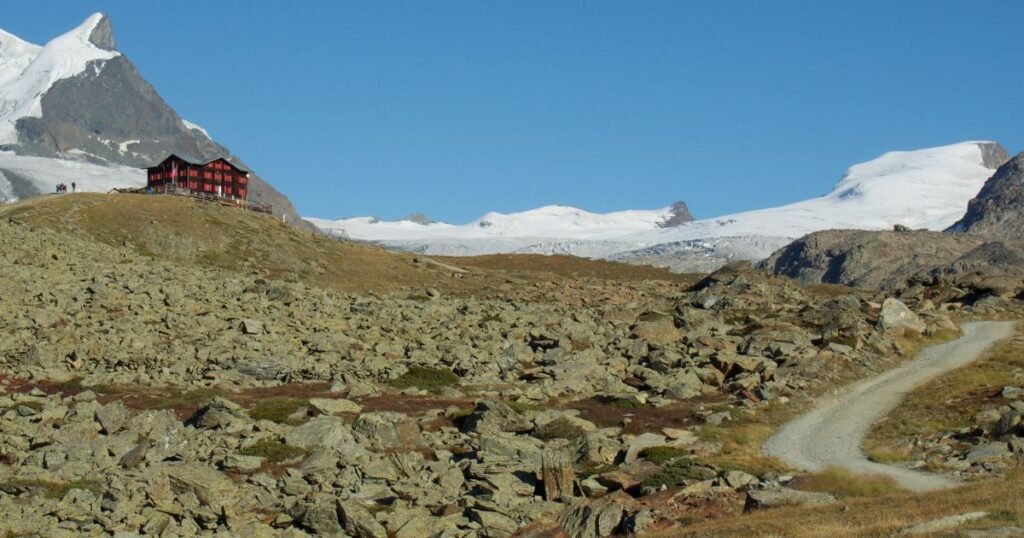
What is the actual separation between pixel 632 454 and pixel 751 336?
3192 centimetres

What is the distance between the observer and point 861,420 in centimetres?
5256

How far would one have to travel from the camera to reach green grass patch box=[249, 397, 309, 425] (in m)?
47.6

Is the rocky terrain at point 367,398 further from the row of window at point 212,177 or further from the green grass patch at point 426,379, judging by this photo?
the row of window at point 212,177

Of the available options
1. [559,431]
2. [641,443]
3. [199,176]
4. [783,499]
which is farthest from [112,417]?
[199,176]

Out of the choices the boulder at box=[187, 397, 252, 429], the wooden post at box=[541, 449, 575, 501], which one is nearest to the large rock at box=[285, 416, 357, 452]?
the boulder at box=[187, 397, 252, 429]

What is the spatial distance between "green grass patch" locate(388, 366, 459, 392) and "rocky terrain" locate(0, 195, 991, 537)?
0.65 feet

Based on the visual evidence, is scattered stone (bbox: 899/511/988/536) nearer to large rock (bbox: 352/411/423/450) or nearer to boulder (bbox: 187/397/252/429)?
large rock (bbox: 352/411/423/450)

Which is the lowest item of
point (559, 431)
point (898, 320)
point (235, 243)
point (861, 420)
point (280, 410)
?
point (559, 431)

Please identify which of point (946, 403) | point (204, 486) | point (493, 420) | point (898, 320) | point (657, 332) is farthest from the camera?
point (898, 320)

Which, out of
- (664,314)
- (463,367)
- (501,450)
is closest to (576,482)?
(501,450)

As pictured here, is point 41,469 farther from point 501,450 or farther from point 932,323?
point 932,323

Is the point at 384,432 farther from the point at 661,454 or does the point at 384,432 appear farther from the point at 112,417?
the point at 661,454

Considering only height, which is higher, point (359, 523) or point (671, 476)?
point (671, 476)

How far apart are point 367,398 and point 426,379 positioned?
6177 mm
